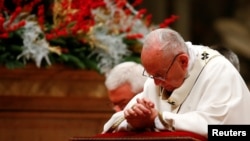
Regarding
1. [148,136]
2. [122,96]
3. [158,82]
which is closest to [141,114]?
[148,136]

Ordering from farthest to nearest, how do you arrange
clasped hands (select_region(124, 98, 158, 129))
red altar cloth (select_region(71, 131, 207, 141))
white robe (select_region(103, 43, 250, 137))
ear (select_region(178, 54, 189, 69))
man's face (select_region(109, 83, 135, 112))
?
1. man's face (select_region(109, 83, 135, 112))
2. ear (select_region(178, 54, 189, 69))
3. white robe (select_region(103, 43, 250, 137))
4. clasped hands (select_region(124, 98, 158, 129))
5. red altar cloth (select_region(71, 131, 207, 141))

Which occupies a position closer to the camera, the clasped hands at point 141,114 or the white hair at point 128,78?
the clasped hands at point 141,114

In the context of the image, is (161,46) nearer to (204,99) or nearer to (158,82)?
(158,82)

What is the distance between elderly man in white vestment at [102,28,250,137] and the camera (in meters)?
4.87

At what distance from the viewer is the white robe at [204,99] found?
4.90m

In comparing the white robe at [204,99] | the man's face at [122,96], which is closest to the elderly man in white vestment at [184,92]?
the white robe at [204,99]

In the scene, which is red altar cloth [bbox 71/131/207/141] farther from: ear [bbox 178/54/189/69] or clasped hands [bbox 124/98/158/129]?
ear [bbox 178/54/189/69]

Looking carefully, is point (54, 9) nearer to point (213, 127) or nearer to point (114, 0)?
point (114, 0)

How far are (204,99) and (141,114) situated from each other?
45cm

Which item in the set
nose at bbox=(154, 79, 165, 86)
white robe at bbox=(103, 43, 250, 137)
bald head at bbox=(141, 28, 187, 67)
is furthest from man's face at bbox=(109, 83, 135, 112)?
bald head at bbox=(141, 28, 187, 67)

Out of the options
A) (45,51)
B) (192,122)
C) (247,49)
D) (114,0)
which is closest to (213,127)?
(192,122)

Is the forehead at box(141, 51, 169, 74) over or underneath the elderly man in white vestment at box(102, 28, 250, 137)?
over

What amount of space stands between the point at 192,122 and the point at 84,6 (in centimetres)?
309

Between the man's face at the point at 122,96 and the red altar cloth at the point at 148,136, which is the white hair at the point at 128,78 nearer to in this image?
the man's face at the point at 122,96
